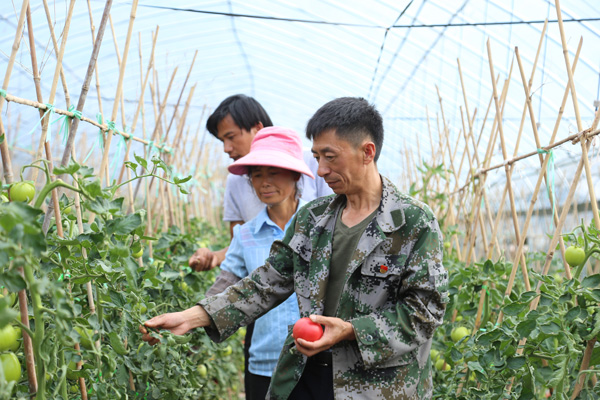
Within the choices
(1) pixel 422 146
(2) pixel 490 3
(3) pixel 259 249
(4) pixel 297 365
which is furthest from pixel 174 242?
(1) pixel 422 146

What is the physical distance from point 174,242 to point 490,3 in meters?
3.66

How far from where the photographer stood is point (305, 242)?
1515 mm

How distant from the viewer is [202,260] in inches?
79.9

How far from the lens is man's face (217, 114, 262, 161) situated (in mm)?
2311

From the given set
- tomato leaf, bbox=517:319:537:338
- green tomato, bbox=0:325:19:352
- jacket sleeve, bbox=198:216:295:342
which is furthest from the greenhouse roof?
green tomato, bbox=0:325:19:352

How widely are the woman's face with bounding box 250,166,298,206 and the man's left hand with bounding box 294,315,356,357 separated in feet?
2.37

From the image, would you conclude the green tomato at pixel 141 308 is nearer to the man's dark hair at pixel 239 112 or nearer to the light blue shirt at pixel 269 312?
the light blue shirt at pixel 269 312

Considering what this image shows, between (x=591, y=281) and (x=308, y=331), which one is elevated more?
(x=591, y=281)

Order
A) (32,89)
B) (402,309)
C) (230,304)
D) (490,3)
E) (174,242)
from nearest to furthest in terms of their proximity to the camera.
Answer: (402,309) → (230,304) → (174,242) → (490,3) → (32,89)

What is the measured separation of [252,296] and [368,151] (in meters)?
0.50

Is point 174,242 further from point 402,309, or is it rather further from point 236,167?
point 402,309

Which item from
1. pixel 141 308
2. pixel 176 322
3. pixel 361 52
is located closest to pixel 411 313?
pixel 176 322

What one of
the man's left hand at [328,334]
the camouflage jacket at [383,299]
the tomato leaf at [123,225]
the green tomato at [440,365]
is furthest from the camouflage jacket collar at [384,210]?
the green tomato at [440,365]

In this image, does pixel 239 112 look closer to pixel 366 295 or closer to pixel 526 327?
pixel 366 295
